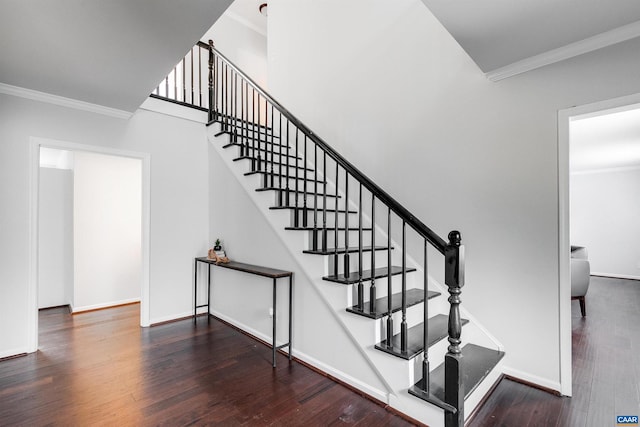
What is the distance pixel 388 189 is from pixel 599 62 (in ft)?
5.74

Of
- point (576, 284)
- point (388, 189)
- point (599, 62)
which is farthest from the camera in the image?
point (576, 284)

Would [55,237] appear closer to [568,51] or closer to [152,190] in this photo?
[152,190]

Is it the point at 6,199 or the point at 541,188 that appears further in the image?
the point at 6,199

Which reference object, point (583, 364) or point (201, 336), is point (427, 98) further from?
point (201, 336)

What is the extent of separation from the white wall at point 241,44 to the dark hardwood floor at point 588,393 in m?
6.35

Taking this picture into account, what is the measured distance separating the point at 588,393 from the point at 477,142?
1951 mm

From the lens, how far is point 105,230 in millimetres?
4578

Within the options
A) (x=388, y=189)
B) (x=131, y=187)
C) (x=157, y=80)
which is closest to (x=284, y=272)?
(x=388, y=189)

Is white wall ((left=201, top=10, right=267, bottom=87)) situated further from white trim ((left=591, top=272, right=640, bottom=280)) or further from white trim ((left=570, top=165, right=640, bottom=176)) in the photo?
white trim ((left=591, top=272, right=640, bottom=280))

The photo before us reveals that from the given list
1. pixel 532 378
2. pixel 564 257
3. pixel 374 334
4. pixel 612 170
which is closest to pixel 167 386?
pixel 374 334

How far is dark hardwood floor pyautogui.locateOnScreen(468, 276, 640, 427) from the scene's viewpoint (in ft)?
6.59

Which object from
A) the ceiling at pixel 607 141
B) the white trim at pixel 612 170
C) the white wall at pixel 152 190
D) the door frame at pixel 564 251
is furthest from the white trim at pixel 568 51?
the white trim at pixel 612 170

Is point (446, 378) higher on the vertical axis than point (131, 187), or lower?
lower

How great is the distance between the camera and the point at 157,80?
2699mm
